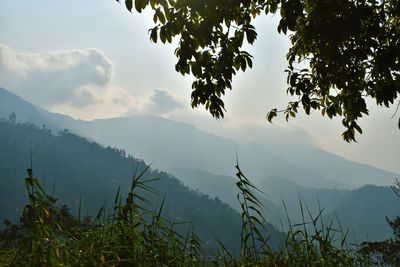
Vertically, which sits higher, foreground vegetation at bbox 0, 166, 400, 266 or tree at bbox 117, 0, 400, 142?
tree at bbox 117, 0, 400, 142

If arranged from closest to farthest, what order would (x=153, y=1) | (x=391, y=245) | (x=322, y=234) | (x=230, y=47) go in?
(x=322, y=234) → (x=153, y=1) → (x=230, y=47) → (x=391, y=245)

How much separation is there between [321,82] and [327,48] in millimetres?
1103

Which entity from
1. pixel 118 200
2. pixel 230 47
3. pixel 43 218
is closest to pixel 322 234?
pixel 118 200

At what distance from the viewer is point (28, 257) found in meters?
3.34

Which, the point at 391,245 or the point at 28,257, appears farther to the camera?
the point at 391,245

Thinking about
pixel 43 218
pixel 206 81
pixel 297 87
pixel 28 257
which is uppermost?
pixel 297 87

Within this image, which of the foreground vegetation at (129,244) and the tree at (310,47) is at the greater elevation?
the tree at (310,47)

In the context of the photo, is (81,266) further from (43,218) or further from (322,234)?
(322,234)

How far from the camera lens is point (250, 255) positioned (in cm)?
382

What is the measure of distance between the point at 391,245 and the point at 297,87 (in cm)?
505

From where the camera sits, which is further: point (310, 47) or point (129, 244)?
point (310, 47)

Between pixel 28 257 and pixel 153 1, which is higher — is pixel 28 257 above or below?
below

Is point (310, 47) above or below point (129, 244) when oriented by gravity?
above

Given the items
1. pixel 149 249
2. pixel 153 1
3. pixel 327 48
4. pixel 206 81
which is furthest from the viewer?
pixel 327 48
